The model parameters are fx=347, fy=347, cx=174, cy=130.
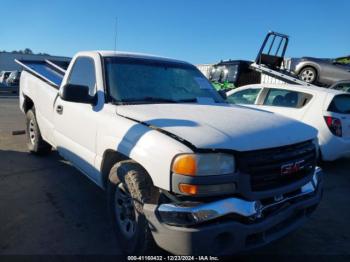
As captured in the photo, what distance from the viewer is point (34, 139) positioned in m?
6.21

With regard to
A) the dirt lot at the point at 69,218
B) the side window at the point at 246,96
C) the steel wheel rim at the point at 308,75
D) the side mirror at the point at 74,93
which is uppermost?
the side mirror at the point at 74,93

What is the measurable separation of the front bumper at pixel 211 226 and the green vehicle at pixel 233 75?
455 inches

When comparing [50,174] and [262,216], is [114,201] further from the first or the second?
[50,174]

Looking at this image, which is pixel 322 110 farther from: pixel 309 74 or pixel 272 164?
pixel 309 74

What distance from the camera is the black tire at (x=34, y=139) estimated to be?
19.5ft

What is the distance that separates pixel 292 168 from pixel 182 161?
1038 millimetres

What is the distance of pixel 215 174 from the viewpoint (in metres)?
2.47

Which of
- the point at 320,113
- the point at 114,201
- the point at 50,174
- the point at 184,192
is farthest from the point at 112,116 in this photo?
the point at 320,113

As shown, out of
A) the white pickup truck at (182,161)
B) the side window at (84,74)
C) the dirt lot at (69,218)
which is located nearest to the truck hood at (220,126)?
the white pickup truck at (182,161)

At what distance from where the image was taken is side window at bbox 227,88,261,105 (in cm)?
761

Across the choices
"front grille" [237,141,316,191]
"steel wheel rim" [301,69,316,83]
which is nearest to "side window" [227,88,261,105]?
"front grille" [237,141,316,191]

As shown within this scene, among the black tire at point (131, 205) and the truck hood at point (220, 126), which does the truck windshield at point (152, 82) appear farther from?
the black tire at point (131, 205)

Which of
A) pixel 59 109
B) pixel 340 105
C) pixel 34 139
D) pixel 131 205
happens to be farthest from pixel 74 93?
pixel 340 105

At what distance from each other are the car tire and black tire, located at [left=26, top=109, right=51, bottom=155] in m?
9.21
